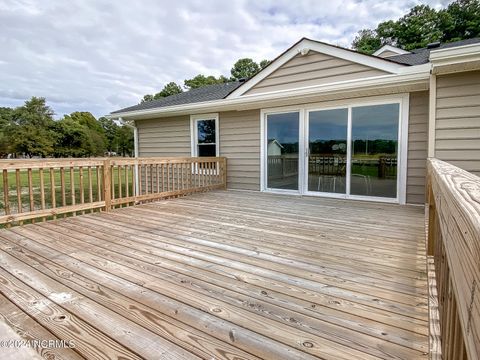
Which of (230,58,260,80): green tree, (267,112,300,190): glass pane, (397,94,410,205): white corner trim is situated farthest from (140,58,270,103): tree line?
(397,94,410,205): white corner trim

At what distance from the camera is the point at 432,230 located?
2.40 m

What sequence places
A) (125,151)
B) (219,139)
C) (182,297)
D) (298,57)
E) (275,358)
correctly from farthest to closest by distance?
(125,151)
(219,139)
(298,57)
(182,297)
(275,358)

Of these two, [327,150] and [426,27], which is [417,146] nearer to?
[327,150]

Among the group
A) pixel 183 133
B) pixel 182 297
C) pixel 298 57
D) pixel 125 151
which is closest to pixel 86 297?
pixel 182 297

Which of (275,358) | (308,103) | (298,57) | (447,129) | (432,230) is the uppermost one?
(298,57)

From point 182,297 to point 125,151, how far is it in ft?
151

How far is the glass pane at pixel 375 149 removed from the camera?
202 inches

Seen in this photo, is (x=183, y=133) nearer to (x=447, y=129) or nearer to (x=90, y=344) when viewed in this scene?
(x=447, y=129)

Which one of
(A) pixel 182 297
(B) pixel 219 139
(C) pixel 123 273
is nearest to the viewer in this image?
(A) pixel 182 297

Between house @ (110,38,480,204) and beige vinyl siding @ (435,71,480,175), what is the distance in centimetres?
1

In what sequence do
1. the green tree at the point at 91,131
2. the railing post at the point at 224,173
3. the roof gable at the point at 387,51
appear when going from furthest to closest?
the green tree at the point at 91,131 → the roof gable at the point at 387,51 → the railing post at the point at 224,173

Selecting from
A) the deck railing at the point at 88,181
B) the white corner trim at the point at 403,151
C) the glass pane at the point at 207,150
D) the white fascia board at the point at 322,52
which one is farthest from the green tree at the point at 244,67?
the white corner trim at the point at 403,151

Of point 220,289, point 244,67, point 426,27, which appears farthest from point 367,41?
point 220,289

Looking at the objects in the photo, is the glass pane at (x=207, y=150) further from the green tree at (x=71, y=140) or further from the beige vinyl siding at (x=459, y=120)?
the green tree at (x=71, y=140)
